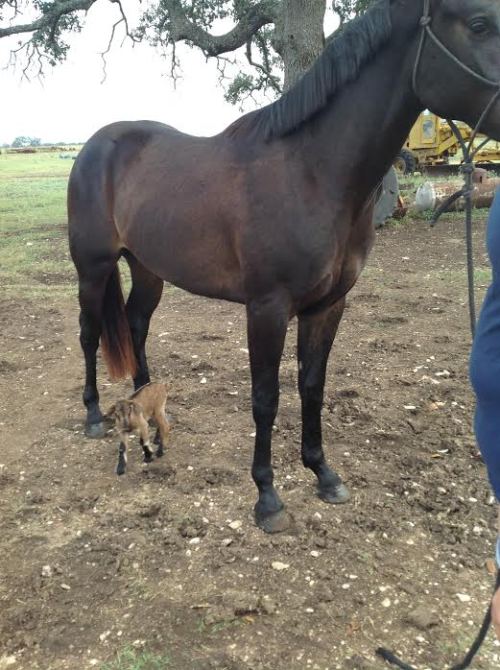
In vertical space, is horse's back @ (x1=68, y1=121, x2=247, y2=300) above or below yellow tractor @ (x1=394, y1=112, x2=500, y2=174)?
below

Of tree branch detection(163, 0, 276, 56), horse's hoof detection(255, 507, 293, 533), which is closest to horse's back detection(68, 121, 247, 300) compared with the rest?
horse's hoof detection(255, 507, 293, 533)

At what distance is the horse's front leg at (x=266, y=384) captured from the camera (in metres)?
2.48

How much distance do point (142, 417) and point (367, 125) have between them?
199cm

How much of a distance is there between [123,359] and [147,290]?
0.53 metres

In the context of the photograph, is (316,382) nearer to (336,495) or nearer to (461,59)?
(336,495)

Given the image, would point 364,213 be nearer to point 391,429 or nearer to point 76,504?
point 391,429

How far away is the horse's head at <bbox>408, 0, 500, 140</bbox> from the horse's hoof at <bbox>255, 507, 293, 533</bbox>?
191 cm

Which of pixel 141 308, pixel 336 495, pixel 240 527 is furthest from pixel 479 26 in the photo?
pixel 141 308

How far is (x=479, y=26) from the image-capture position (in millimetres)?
1855

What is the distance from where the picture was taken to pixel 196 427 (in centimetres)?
362

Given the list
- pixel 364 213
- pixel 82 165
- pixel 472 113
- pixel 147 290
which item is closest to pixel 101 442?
pixel 147 290

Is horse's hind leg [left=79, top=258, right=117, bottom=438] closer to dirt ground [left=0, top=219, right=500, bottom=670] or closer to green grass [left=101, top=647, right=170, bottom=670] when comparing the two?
dirt ground [left=0, top=219, right=500, bottom=670]

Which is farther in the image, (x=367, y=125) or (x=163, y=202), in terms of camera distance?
(x=163, y=202)

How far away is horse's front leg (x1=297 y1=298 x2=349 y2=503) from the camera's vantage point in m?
2.84
